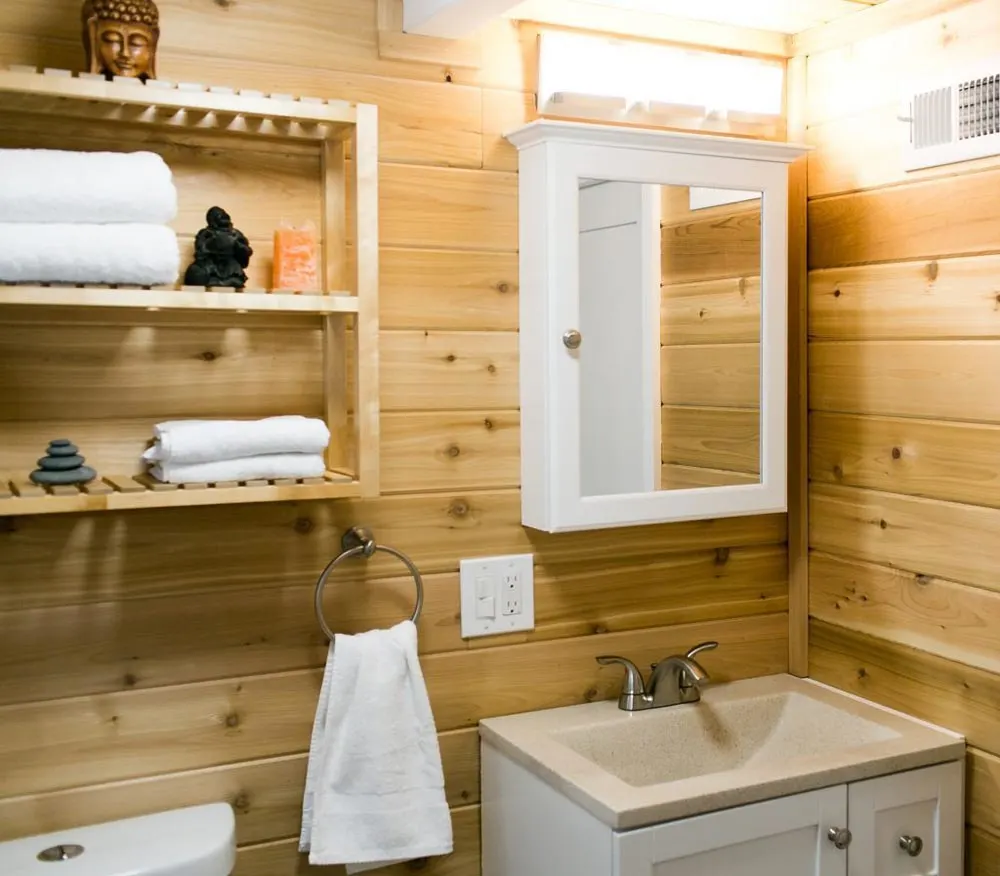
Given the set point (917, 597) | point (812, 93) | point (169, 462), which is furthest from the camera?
point (812, 93)

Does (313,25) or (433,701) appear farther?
(433,701)

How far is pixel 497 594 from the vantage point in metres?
1.85

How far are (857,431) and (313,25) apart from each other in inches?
43.7

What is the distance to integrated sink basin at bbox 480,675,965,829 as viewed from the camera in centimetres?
153

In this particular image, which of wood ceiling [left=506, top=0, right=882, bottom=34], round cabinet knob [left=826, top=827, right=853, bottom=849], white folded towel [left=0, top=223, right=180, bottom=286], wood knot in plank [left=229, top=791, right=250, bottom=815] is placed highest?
wood ceiling [left=506, top=0, right=882, bottom=34]

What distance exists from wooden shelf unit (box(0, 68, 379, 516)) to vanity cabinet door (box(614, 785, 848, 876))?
59 centimetres

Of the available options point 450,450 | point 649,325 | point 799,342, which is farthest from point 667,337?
point 450,450

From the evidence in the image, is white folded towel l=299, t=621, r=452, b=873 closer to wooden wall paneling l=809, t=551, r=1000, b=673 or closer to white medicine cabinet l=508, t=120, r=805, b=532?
white medicine cabinet l=508, t=120, r=805, b=532

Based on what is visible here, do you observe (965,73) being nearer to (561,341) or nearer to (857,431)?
(857,431)

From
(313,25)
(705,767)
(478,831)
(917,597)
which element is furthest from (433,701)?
(313,25)

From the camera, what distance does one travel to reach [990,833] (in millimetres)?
1753

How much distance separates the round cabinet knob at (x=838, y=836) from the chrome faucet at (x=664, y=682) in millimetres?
317

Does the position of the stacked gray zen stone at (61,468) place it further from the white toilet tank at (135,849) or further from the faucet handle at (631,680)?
the faucet handle at (631,680)

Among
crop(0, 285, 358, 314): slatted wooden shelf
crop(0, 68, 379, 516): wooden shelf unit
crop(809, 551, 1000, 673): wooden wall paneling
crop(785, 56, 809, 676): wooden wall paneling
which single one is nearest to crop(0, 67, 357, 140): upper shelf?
crop(0, 68, 379, 516): wooden shelf unit
